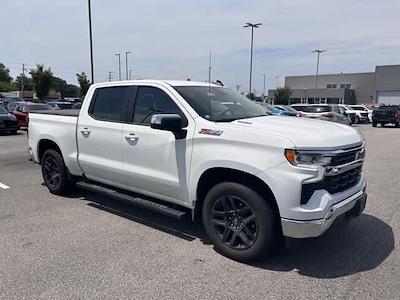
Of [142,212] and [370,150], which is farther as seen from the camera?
[370,150]

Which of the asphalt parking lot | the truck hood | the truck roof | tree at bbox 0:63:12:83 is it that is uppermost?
tree at bbox 0:63:12:83

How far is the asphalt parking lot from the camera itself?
3.47 meters

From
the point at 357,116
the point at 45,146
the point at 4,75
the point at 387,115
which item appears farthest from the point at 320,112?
the point at 4,75

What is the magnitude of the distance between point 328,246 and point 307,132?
1498mm

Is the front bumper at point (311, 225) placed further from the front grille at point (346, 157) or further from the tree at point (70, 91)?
the tree at point (70, 91)

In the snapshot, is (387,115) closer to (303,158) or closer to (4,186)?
(4,186)

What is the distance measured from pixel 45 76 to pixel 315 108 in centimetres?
3737

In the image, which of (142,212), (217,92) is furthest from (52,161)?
(217,92)

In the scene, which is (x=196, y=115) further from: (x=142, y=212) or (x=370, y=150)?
(x=370, y=150)

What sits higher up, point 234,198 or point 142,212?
point 234,198

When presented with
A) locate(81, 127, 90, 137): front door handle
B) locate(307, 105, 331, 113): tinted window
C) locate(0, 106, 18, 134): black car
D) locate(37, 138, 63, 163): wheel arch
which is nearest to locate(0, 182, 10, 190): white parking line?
locate(37, 138, 63, 163): wheel arch

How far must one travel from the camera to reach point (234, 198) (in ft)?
13.3

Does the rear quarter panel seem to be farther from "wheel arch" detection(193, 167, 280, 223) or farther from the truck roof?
"wheel arch" detection(193, 167, 280, 223)

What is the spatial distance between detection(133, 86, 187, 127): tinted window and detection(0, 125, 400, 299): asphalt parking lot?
1.44 meters
